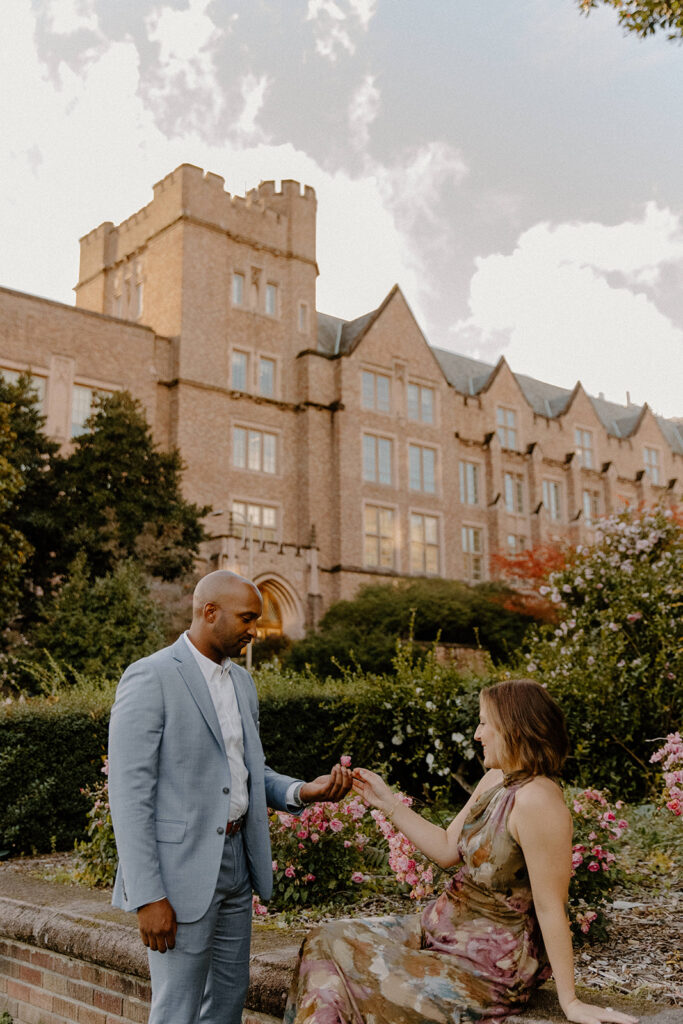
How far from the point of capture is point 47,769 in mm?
8398

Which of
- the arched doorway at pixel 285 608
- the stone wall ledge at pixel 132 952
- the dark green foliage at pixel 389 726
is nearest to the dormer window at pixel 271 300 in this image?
the arched doorway at pixel 285 608

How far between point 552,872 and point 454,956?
1.37 ft

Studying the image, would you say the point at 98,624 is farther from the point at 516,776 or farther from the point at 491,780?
the point at 516,776

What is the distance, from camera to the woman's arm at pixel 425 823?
2973 mm

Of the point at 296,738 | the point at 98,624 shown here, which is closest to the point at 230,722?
the point at 296,738

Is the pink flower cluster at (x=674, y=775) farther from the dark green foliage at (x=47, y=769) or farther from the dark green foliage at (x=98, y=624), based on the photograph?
the dark green foliage at (x=98, y=624)

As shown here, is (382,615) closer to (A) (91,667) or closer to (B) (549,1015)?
(A) (91,667)

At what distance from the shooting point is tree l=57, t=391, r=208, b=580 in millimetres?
21281

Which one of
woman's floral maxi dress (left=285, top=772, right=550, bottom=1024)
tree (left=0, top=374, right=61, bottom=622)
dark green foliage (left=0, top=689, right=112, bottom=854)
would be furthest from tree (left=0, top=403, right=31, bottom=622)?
woman's floral maxi dress (left=285, top=772, right=550, bottom=1024)

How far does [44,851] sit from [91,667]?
32.7 feet

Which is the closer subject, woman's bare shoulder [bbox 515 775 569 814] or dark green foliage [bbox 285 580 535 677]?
woman's bare shoulder [bbox 515 775 569 814]

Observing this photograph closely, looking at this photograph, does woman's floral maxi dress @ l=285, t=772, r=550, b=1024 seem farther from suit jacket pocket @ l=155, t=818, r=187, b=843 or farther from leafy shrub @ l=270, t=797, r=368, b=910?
leafy shrub @ l=270, t=797, r=368, b=910

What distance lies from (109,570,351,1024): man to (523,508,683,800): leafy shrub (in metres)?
6.21

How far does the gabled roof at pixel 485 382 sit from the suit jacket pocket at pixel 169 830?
103 feet
